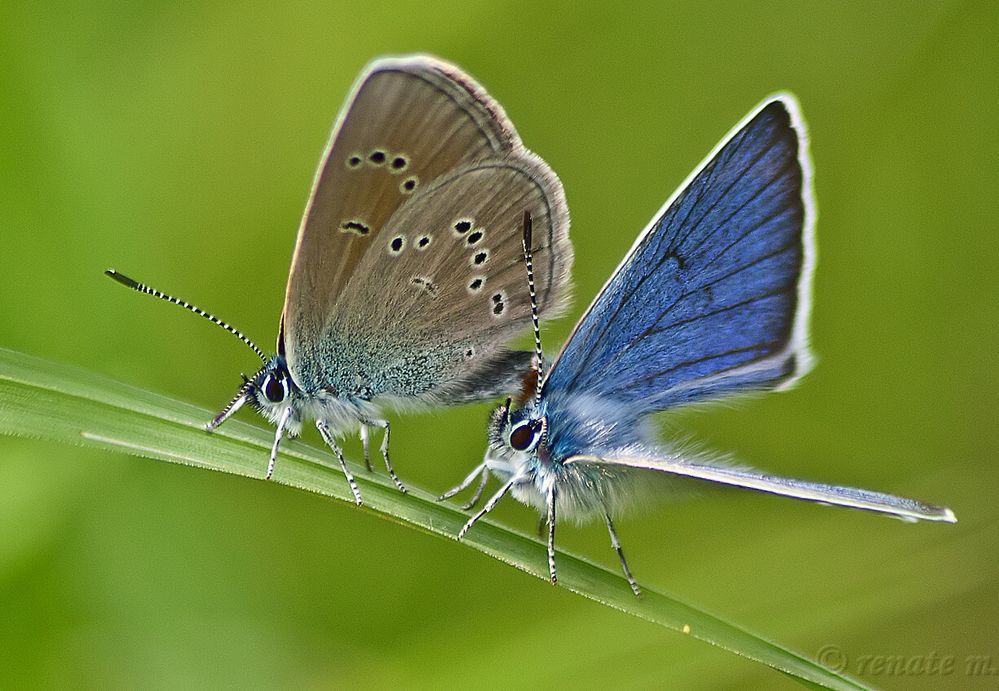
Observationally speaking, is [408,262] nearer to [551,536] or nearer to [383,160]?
[383,160]

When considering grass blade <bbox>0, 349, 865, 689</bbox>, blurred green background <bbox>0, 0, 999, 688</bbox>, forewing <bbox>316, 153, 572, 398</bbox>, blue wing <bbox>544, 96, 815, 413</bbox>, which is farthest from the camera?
blurred green background <bbox>0, 0, 999, 688</bbox>

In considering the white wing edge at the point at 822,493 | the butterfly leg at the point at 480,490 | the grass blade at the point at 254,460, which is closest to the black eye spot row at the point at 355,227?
the grass blade at the point at 254,460

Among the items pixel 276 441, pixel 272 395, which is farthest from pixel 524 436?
pixel 272 395

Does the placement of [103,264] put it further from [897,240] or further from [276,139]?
[897,240]

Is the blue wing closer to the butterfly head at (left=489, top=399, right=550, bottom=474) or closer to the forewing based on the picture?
the butterfly head at (left=489, top=399, right=550, bottom=474)

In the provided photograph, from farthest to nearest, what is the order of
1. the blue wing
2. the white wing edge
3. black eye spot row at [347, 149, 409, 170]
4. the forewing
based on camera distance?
the forewing < black eye spot row at [347, 149, 409, 170] < the blue wing < the white wing edge

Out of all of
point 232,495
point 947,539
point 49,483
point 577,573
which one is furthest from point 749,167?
point 49,483

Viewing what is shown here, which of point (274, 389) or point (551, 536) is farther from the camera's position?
point (274, 389)

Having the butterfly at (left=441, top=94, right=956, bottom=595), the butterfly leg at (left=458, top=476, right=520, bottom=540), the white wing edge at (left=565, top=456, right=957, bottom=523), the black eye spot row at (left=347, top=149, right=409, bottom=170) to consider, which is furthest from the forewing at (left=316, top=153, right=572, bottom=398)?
the white wing edge at (left=565, top=456, right=957, bottom=523)
